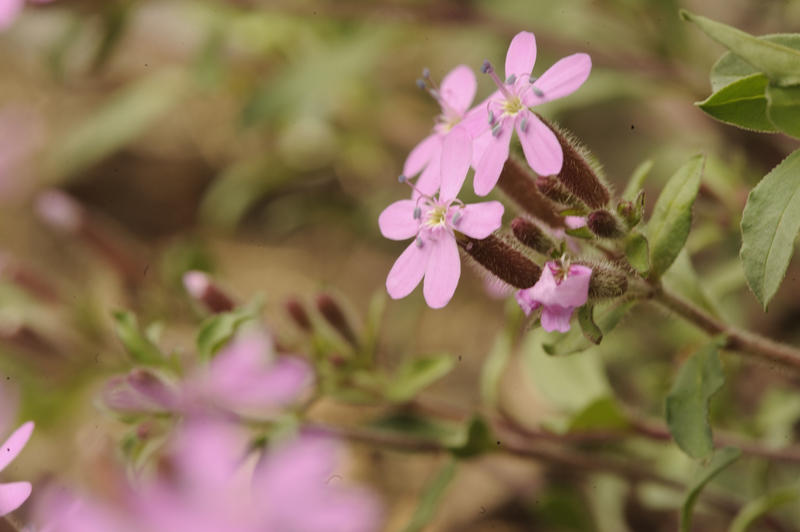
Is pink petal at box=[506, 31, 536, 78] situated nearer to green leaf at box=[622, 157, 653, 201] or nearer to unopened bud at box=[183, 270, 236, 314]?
green leaf at box=[622, 157, 653, 201]

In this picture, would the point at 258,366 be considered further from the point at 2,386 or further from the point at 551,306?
the point at 2,386

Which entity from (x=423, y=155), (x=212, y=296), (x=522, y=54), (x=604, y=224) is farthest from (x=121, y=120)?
(x=604, y=224)

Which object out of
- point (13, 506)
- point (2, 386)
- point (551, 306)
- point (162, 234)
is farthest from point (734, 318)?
point (162, 234)

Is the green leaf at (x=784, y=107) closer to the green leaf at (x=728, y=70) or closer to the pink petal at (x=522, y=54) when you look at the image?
the green leaf at (x=728, y=70)

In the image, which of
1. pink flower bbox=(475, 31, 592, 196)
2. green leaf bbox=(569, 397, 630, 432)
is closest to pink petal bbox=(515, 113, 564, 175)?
pink flower bbox=(475, 31, 592, 196)

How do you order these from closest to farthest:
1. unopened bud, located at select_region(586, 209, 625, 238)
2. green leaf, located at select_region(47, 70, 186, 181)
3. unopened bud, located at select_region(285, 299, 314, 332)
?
unopened bud, located at select_region(586, 209, 625, 238), unopened bud, located at select_region(285, 299, 314, 332), green leaf, located at select_region(47, 70, 186, 181)

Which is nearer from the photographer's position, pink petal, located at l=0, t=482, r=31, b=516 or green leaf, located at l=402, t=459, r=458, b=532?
pink petal, located at l=0, t=482, r=31, b=516

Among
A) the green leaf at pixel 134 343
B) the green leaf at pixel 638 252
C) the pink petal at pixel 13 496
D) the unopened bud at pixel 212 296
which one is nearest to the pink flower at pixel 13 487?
the pink petal at pixel 13 496
